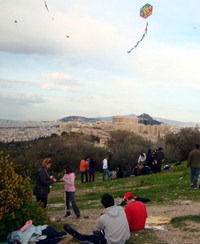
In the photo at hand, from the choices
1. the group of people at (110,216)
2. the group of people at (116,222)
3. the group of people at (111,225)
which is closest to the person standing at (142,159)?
the group of people at (110,216)

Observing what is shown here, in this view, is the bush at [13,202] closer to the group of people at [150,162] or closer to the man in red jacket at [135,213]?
the man in red jacket at [135,213]

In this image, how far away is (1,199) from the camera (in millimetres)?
6684

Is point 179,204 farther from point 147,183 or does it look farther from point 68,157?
point 68,157

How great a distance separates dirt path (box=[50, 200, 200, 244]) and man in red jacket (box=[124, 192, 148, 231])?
19 centimetres

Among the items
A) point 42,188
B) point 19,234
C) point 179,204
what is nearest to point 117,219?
point 19,234

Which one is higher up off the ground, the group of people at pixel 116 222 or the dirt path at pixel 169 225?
the group of people at pixel 116 222

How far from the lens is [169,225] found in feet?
24.9

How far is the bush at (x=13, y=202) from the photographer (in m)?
6.73

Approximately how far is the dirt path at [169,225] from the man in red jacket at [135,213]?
193 mm

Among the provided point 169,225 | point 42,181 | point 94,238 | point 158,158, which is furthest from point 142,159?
point 94,238

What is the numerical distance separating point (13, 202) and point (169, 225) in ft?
12.4

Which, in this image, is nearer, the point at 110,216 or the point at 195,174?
the point at 110,216

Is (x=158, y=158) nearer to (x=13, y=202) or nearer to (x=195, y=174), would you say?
(x=195, y=174)

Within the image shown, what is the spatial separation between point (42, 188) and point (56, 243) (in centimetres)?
241
